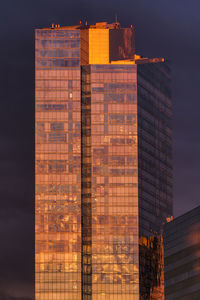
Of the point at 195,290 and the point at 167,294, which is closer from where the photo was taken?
the point at 195,290

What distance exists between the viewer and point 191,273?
164000 millimetres

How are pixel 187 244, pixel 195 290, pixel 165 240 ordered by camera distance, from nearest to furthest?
pixel 195 290 → pixel 187 244 → pixel 165 240

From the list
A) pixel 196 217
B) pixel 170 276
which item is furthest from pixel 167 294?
pixel 196 217

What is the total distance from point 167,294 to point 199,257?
13.6 metres

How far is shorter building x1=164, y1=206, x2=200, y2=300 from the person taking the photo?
162 metres

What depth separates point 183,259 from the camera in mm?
171000

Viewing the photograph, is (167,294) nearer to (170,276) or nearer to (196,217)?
(170,276)

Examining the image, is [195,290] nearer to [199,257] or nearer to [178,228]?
[199,257]

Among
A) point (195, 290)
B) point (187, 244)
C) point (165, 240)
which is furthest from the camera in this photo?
point (165, 240)

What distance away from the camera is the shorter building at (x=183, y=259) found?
16250 centimetres

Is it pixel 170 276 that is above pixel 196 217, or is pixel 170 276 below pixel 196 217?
below

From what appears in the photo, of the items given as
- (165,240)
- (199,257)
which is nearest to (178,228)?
(165,240)

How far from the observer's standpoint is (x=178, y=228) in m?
182

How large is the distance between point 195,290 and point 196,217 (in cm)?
1937
